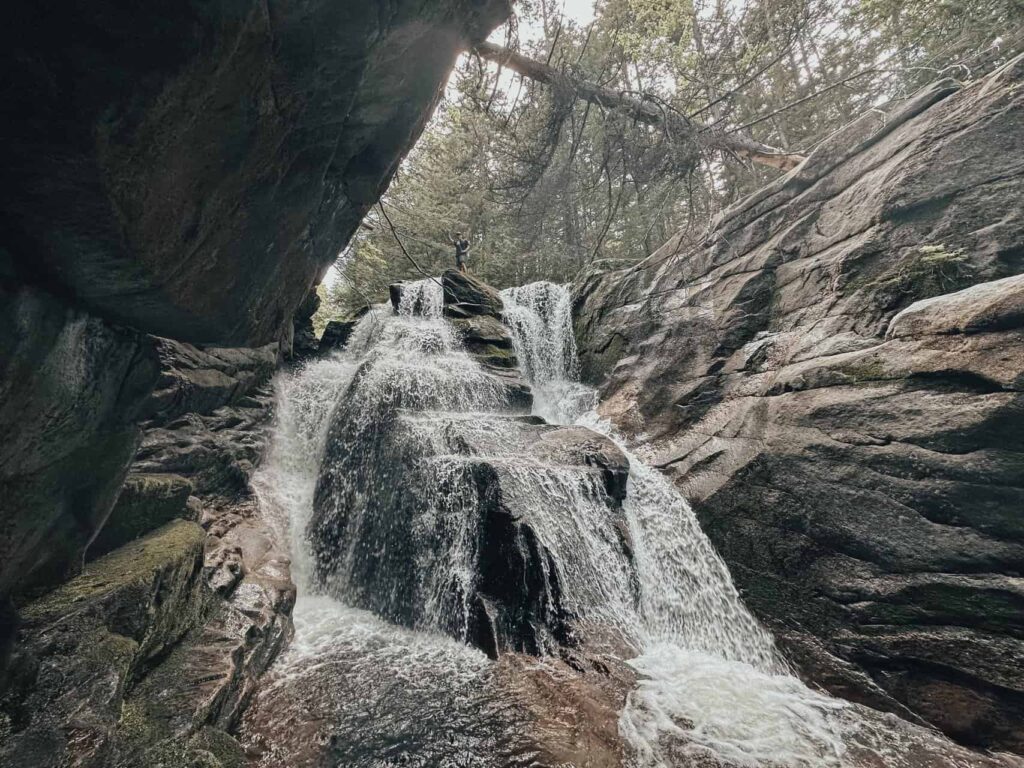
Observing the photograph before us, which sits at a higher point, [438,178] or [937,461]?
[438,178]

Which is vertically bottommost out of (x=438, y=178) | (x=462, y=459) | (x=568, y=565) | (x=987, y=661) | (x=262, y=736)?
(x=262, y=736)

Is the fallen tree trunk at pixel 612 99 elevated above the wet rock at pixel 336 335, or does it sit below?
below

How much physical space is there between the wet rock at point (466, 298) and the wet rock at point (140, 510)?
34.1 feet

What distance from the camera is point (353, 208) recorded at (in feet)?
13.6

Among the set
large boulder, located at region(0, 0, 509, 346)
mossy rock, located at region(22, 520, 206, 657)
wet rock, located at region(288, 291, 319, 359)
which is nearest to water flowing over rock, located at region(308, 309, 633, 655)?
mossy rock, located at region(22, 520, 206, 657)

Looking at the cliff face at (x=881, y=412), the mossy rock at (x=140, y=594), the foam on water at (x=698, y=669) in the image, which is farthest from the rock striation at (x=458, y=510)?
the mossy rock at (x=140, y=594)

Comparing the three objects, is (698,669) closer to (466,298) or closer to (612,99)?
(612,99)

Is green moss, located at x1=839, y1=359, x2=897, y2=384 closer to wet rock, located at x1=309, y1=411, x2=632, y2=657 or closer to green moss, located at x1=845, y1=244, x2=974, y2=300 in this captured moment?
green moss, located at x1=845, y1=244, x2=974, y2=300

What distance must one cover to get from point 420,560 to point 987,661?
6.84 metres

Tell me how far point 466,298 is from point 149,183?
13.7 meters

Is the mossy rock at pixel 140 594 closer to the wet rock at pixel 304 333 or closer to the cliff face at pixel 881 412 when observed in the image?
the cliff face at pixel 881 412

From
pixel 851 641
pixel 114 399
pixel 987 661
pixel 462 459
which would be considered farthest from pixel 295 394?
pixel 987 661

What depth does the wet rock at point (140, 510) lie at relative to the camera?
4.41 m

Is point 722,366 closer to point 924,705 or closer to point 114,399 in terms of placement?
point 924,705
